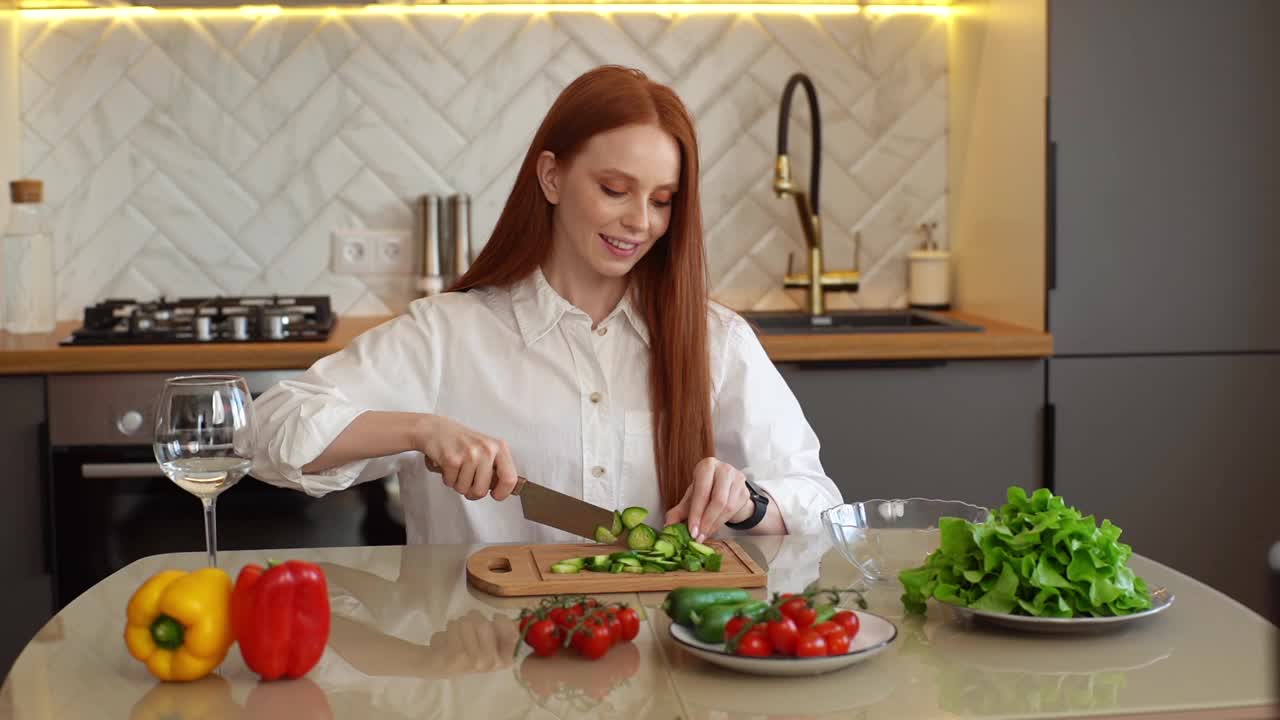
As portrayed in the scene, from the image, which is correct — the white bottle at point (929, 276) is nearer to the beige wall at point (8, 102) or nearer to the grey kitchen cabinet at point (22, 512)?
the grey kitchen cabinet at point (22, 512)

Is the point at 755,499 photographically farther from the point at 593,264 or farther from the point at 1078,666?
the point at 1078,666

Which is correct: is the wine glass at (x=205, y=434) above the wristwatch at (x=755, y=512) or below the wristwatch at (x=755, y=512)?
above

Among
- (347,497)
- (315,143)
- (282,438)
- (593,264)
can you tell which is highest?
(315,143)

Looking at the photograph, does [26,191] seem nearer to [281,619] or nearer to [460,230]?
[460,230]

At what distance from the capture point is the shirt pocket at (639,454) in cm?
208

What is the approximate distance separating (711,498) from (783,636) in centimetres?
55

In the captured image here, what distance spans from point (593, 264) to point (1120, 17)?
154 cm

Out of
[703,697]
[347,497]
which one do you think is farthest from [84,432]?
[703,697]

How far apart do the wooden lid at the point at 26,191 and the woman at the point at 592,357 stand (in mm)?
1497

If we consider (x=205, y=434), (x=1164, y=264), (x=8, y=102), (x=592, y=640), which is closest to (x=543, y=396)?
(x=205, y=434)

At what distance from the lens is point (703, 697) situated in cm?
118

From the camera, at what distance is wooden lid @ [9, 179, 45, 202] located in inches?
126

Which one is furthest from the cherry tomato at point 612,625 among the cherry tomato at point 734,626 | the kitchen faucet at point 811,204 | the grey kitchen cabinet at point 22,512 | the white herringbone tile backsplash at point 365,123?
the white herringbone tile backsplash at point 365,123

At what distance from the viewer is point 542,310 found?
2.14m
